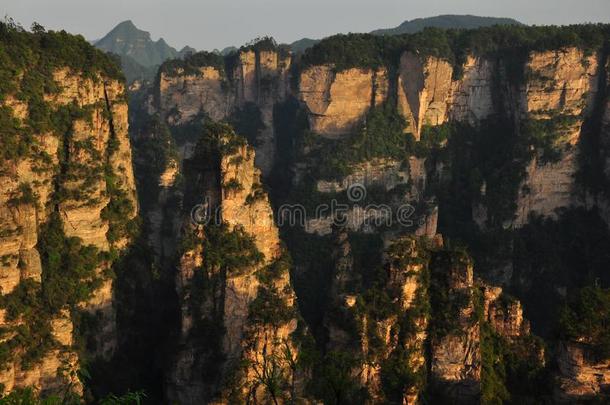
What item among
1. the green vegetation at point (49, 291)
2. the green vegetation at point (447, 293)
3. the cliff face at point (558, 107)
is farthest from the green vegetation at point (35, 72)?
the cliff face at point (558, 107)

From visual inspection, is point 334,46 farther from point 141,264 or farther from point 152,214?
point 141,264

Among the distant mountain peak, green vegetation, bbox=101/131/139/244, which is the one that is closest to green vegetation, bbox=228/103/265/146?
green vegetation, bbox=101/131/139/244

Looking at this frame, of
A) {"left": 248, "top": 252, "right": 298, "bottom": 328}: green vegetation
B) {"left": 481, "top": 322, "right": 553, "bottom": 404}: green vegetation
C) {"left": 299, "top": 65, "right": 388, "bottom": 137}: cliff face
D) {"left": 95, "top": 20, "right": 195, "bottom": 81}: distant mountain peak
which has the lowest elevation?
{"left": 481, "top": 322, "right": 553, "bottom": 404}: green vegetation

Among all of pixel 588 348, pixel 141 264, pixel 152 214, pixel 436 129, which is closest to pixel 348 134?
pixel 436 129

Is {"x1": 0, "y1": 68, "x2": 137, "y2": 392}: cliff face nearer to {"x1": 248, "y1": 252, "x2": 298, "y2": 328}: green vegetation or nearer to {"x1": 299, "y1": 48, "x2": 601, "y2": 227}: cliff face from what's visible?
{"x1": 248, "y1": 252, "x2": 298, "y2": 328}: green vegetation

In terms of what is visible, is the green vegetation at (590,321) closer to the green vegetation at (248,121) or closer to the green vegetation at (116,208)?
the green vegetation at (116,208)
